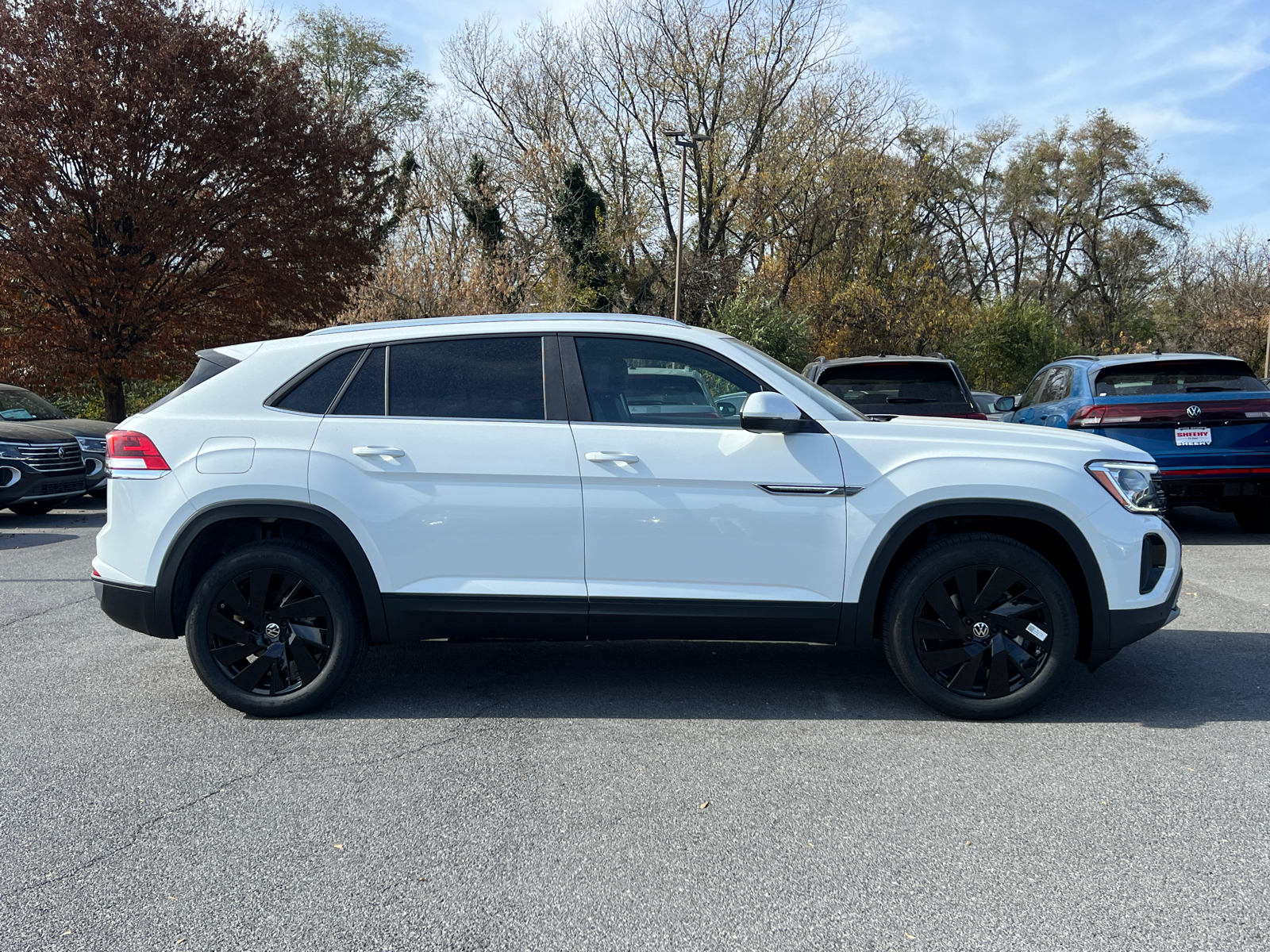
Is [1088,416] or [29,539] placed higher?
[1088,416]

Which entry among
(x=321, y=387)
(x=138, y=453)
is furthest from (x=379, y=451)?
(x=138, y=453)

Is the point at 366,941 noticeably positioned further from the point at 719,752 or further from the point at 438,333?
the point at 438,333

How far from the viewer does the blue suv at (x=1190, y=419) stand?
28.7 ft

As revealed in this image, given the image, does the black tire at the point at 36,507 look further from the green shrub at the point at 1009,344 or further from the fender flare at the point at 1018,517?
the green shrub at the point at 1009,344

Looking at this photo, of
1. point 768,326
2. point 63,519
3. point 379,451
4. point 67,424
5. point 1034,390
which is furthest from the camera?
point 768,326

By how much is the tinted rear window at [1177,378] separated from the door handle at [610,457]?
6.51 metres

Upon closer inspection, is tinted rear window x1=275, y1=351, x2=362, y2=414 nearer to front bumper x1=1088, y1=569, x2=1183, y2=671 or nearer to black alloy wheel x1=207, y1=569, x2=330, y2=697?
black alloy wheel x1=207, y1=569, x2=330, y2=697

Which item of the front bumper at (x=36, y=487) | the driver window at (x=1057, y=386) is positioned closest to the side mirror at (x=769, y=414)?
the driver window at (x=1057, y=386)

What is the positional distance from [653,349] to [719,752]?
1781 mm

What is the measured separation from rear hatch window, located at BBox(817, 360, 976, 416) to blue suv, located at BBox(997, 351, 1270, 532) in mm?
1202

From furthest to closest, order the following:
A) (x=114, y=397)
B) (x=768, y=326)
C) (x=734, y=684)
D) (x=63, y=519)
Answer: (x=768, y=326) → (x=114, y=397) → (x=63, y=519) → (x=734, y=684)

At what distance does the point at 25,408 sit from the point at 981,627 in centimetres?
1423

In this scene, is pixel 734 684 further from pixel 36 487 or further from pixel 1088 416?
pixel 36 487

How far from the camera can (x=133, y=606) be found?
14.6ft
